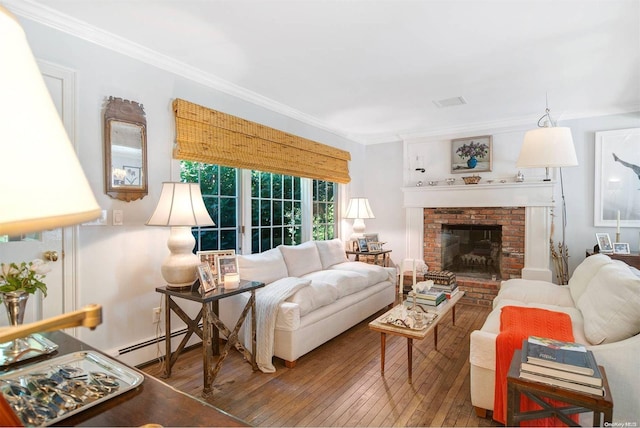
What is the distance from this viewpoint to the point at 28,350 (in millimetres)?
1240

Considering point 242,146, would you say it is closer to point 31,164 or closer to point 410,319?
point 410,319

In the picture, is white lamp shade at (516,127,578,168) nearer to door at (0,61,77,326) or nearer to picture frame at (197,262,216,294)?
picture frame at (197,262,216,294)

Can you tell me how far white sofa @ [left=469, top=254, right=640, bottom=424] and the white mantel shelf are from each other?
1.96m

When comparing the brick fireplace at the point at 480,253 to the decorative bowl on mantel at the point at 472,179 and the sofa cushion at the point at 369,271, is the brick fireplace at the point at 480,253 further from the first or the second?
the sofa cushion at the point at 369,271

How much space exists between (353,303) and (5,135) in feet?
10.8

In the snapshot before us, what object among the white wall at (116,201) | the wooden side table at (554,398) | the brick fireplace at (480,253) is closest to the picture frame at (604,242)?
the brick fireplace at (480,253)

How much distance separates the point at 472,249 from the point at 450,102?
2.32 meters

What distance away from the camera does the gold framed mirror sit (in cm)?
248

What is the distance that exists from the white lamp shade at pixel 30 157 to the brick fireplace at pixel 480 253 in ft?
16.2

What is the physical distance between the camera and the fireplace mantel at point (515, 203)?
14.5 feet

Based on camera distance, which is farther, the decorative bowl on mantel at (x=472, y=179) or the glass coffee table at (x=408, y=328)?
the decorative bowl on mantel at (x=472, y=179)

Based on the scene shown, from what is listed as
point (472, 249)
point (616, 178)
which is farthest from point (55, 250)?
point (616, 178)

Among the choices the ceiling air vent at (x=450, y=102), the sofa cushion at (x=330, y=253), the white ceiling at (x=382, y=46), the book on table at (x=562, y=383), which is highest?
the white ceiling at (x=382, y=46)

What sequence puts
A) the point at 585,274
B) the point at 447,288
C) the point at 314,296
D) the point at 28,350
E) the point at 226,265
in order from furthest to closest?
A: 1. the point at 447,288
2. the point at 314,296
3. the point at 585,274
4. the point at 226,265
5. the point at 28,350
